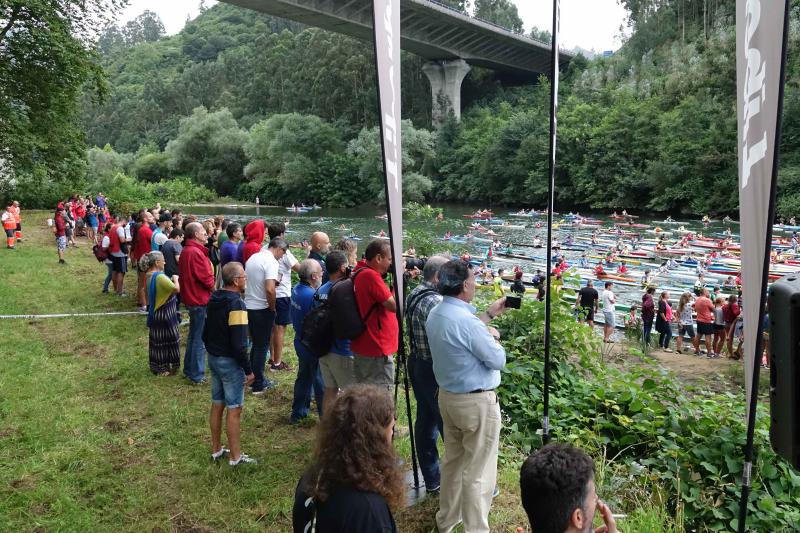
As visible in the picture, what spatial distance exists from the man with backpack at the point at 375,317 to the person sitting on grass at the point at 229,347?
2.82 feet

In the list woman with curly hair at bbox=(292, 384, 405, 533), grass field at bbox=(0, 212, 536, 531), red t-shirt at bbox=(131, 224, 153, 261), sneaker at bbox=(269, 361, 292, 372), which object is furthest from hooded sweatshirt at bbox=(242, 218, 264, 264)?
woman with curly hair at bbox=(292, 384, 405, 533)

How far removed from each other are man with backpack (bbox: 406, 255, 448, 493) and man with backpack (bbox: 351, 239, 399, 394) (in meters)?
0.37

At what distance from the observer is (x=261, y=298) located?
240 inches

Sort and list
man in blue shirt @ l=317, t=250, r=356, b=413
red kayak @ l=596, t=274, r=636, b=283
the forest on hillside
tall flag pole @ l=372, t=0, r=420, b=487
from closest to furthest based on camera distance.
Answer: tall flag pole @ l=372, t=0, r=420, b=487 → man in blue shirt @ l=317, t=250, r=356, b=413 → red kayak @ l=596, t=274, r=636, b=283 → the forest on hillside

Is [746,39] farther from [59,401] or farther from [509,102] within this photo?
[509,102]

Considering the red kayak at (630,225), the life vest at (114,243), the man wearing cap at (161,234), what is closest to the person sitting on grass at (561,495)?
the man wearing cap at (161,234)

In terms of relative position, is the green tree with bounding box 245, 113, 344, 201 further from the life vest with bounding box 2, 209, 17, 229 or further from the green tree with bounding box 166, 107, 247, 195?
the life vest with bounding box 2, 209, 17, 229

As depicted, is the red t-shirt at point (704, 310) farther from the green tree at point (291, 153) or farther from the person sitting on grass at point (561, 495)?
the green tree at point (291, 153)

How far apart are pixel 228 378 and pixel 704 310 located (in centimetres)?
1311

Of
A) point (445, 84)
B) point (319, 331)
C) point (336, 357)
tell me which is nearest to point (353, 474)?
point (319, 331)

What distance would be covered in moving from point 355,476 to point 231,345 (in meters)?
2.71

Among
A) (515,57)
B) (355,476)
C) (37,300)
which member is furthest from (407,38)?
(355,476)

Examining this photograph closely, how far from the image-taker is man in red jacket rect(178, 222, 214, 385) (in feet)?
21.8

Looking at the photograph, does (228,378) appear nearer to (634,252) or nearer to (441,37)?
(634,252)
